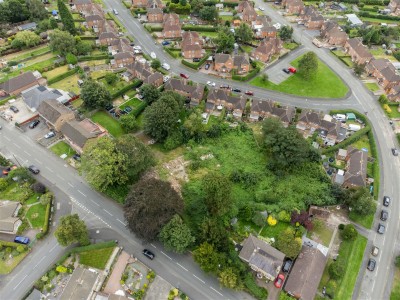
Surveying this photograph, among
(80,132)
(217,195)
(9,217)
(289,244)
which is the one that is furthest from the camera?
(80,132)

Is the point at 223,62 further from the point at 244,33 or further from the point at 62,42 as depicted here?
the point at 62,42

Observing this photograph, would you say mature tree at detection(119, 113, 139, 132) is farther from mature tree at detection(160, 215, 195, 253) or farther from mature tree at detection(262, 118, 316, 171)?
mature tree at detection(262, 118, 316, 171)

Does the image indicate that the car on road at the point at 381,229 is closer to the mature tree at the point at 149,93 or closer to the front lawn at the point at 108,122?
the mature tree at the point at 149,93

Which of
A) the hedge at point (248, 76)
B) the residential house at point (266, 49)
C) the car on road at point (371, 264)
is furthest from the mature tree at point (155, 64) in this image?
the car on road at point (371, 264)

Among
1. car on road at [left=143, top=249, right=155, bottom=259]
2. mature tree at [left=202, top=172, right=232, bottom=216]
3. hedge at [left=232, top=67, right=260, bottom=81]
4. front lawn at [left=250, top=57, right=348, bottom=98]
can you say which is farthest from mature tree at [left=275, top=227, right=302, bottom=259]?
hedge at [left=232, top=67, right=260, bottom=81]

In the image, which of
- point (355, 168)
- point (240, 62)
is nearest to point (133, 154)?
point (355, 168)

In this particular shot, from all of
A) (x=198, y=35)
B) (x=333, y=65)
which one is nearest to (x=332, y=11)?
(x=333, y=65)
